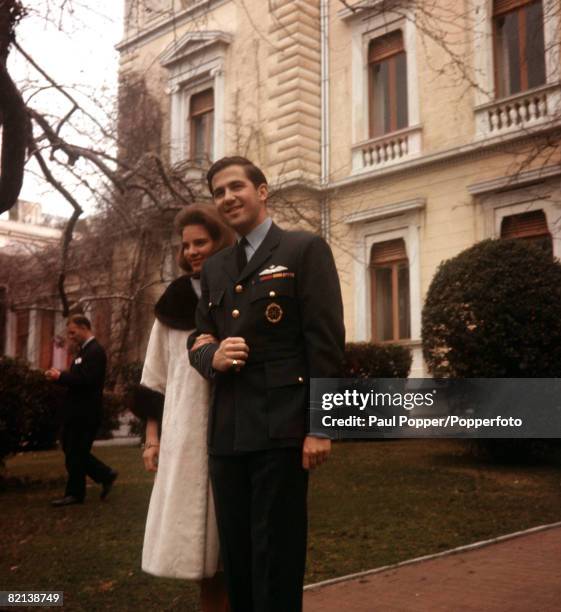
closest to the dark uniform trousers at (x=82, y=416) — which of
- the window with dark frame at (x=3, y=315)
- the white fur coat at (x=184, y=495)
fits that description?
the white fur coat at (x=184, y=495)

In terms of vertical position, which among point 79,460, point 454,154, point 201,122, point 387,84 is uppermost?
point 201,122

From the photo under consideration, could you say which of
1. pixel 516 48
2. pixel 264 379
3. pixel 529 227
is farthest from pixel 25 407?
pixel 516 48

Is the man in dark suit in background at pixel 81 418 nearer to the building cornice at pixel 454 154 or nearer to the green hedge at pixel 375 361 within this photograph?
the green hedge at pixel 375 361

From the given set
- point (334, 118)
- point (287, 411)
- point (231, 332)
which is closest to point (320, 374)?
point (287, 411)

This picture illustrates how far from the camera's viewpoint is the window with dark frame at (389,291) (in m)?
16.7

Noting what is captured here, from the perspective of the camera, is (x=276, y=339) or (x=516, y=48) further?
(x=516, y=48)

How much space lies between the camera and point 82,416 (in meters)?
7.74

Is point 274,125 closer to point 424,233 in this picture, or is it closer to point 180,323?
point 424,233

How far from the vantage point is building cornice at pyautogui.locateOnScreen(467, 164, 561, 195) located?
14002mm

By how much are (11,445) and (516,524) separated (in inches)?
226

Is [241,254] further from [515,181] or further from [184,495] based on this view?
[515,181]

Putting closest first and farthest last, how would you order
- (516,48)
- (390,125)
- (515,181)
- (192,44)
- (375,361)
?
1. (375,361)
2. (515,181)
3. (516,48)
4. (390,125)
5. (192,44)

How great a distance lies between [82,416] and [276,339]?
17.6 ft

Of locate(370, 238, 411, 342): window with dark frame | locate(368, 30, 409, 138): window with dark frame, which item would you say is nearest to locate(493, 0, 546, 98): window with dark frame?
locate(368, 30, 409, 138): window with dark frame
